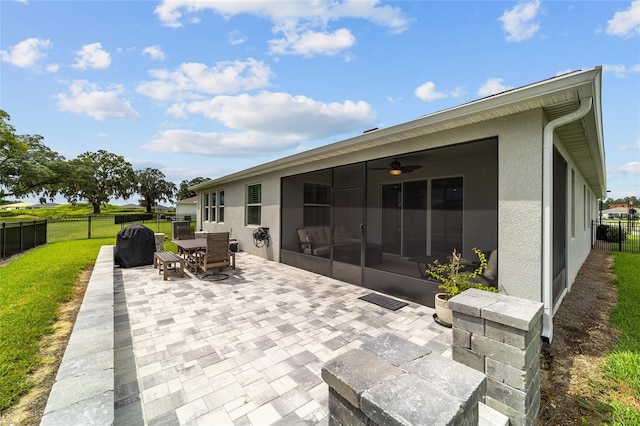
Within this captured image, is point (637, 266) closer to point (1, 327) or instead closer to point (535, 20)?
point (535, 20)

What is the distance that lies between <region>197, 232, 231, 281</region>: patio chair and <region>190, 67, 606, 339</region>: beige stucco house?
187cm

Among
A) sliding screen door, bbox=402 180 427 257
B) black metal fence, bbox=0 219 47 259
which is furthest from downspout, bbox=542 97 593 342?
black metal fence, bbox=0 219 47 259


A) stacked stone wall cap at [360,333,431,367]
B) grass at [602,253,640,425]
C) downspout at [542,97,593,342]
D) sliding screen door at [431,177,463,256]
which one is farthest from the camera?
sliding screen door at [431,177,463,256]

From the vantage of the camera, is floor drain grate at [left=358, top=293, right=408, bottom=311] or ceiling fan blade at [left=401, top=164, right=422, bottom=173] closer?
floor drain grate at [left=358, top=293, right=408, bottom=311]

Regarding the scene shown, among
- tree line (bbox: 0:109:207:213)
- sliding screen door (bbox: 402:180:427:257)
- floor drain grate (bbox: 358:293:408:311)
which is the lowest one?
floor drain grate (bbox: 358:293:408:311)

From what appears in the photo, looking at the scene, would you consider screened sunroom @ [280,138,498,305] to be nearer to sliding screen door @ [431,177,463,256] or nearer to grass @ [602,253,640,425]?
sliding screen door @ [431,177,463,256]

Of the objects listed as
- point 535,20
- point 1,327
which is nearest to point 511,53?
point 535,20

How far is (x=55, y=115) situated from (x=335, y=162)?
9945 millimetres

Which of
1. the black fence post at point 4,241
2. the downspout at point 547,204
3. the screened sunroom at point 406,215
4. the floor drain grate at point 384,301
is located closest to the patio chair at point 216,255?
the screened sunroom at point 406,215

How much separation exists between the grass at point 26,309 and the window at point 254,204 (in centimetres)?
462

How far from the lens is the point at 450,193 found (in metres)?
5.65

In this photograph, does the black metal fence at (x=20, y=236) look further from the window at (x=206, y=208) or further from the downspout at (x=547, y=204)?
the downspout at (x=547, y=204)

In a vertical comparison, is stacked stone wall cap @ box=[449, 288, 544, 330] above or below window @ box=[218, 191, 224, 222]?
below

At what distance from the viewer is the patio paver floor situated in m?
2.06
